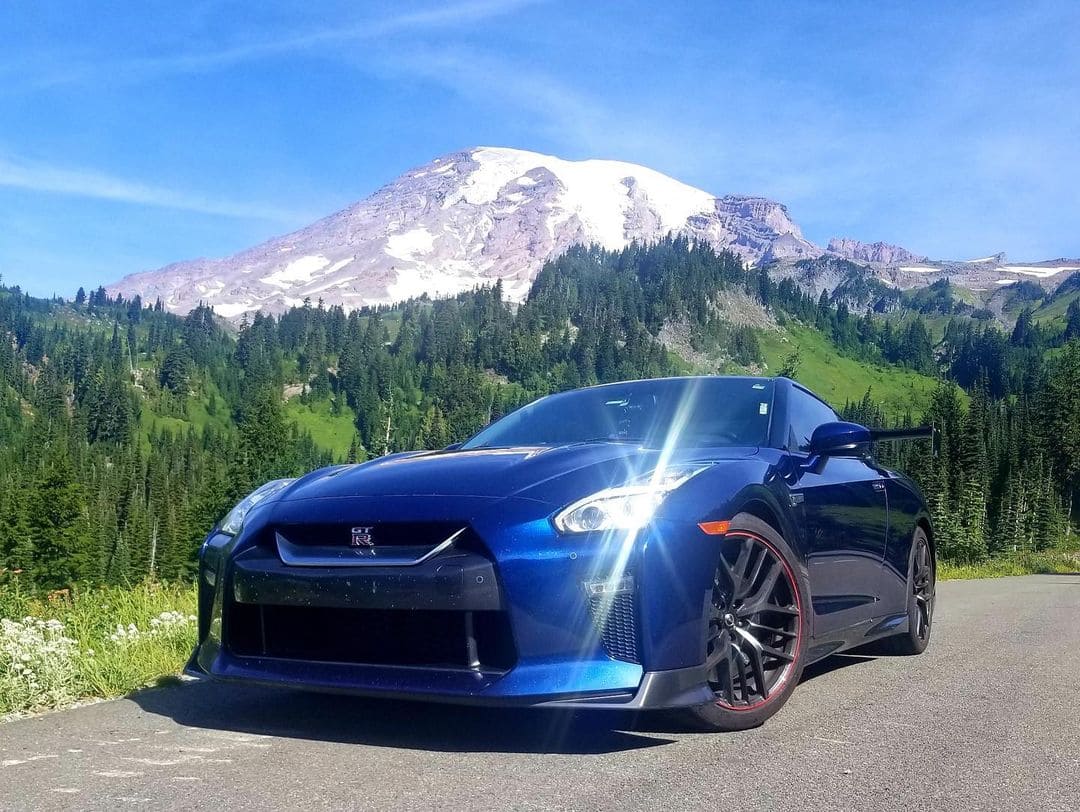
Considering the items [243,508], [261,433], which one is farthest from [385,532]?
[261,433]

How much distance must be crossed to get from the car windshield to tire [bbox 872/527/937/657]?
1664 millimetres

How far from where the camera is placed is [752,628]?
12.0ft

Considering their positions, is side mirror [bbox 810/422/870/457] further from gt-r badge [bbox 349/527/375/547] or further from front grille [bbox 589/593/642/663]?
gt-r badge [bbox 349/527/375/547]

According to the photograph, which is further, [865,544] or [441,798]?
[865,544]

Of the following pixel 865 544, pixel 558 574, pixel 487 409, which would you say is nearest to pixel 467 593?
pixel 558 574

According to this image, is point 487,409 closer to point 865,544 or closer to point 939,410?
point 939,410

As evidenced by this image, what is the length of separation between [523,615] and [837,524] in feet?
6.54

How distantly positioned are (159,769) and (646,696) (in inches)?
61.7

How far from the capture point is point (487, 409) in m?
174

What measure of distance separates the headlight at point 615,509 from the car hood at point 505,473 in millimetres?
57

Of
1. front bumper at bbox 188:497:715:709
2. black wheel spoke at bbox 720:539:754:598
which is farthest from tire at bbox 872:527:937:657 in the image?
front bumper at bbox 188:497:715:709

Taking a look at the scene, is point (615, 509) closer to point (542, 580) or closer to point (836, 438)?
point (542, 580)

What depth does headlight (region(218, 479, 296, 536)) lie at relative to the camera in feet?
12.9

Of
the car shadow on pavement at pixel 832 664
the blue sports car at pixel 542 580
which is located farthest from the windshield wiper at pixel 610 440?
the car shadow on pavement at pixel 832 664
